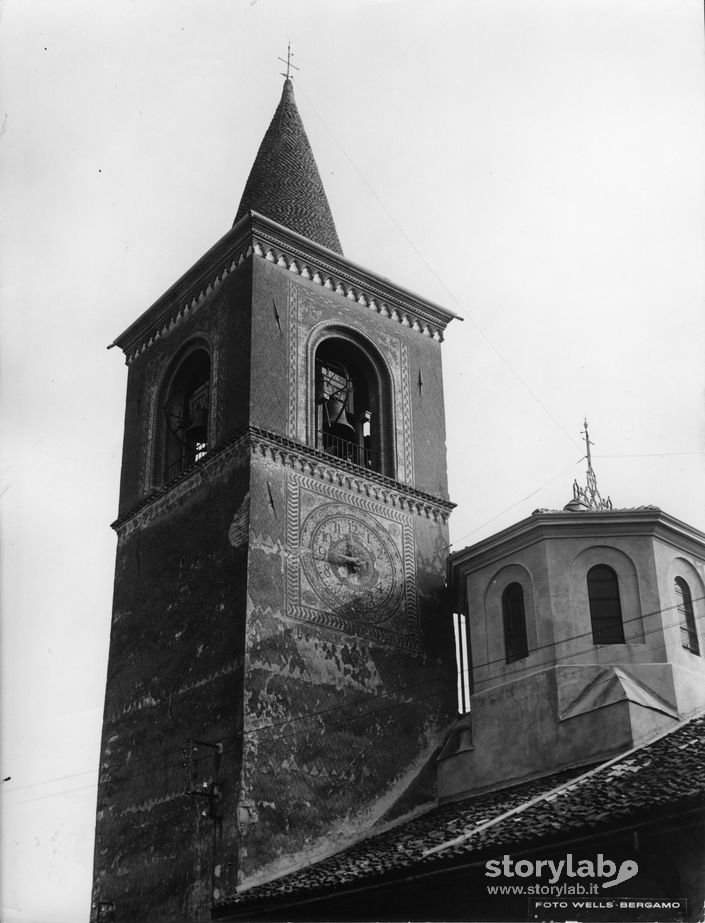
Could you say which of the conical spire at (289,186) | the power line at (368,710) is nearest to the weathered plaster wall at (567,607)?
the power line at (368,710)

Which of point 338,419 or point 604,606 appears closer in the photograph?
point 604,606

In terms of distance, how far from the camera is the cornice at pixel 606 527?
2058 centimetres

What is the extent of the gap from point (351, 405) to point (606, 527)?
19.5 ft

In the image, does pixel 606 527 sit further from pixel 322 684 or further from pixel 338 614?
pixel 322 684

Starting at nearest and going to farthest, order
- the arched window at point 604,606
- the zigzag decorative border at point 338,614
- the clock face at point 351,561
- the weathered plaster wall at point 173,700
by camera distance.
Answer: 1. the weathered plaster wall at point 173,700
2. the arched window at point 604,606
3. the zigzag decorative border at point 338,614
4. the clock face at point 351,561

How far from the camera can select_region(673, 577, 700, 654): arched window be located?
2038cm

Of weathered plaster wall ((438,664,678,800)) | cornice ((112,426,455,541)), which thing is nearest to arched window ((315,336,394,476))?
cornice ((112,426,455,541))

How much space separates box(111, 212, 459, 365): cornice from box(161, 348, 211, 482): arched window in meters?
0.99

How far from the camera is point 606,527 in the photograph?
20.8 meters

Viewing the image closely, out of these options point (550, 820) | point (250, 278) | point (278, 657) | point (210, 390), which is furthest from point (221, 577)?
point (550, 820)

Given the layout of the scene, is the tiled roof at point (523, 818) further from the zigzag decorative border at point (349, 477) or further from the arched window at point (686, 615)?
the zigzag decorative border at point (349, 477)

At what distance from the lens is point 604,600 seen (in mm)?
20641

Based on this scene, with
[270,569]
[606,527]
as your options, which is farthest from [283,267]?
[606,527]

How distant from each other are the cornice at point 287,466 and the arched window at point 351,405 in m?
0.62
